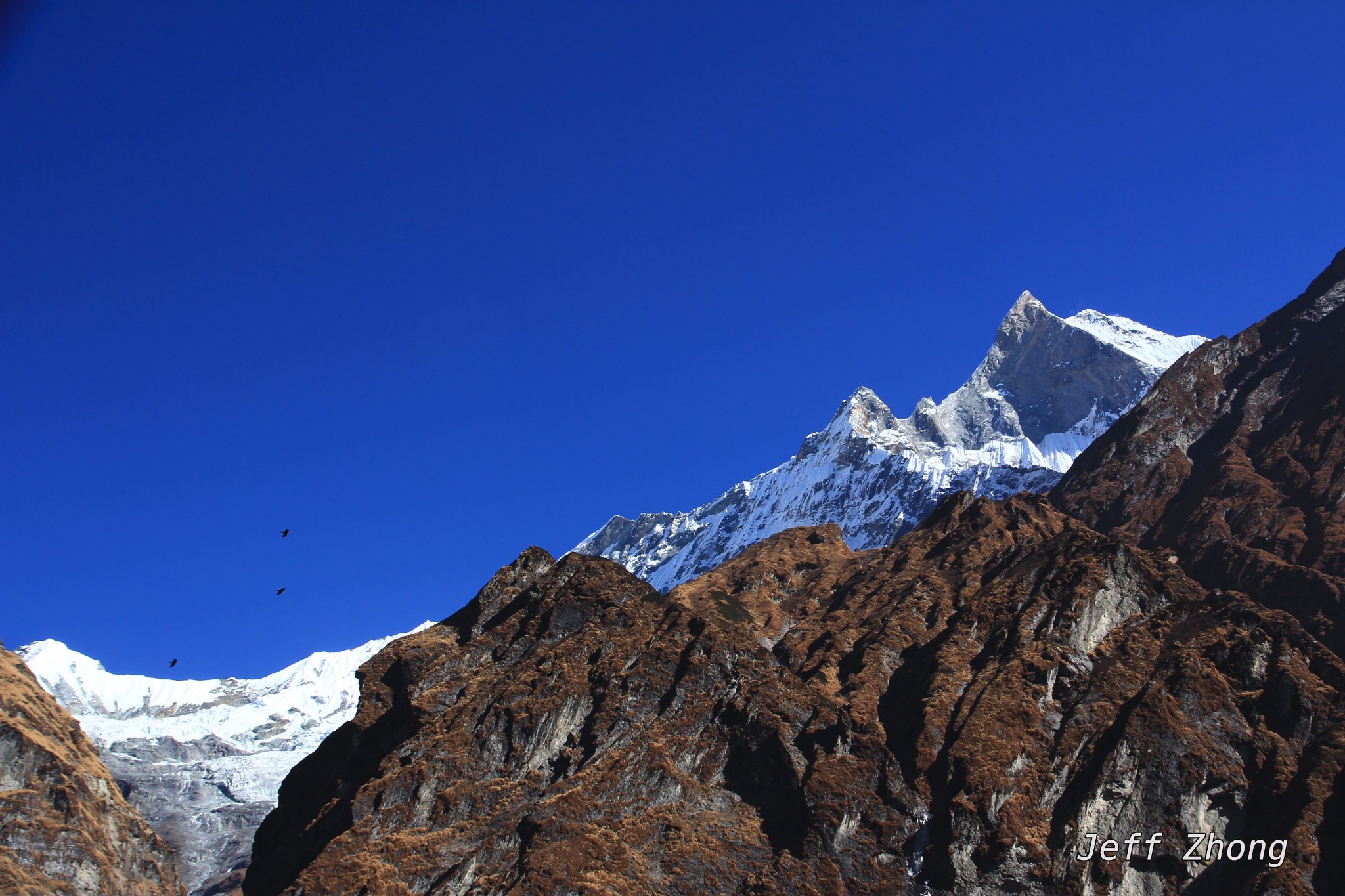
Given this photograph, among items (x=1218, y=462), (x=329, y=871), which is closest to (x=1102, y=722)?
(x=329, y=871)

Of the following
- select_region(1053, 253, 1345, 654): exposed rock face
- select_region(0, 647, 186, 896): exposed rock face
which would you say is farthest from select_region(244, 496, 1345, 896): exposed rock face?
select_region(0, 647, 186, 896): exposed rock face

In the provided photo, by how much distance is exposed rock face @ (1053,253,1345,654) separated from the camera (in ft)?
341

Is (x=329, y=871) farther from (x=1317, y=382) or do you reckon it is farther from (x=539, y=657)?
(x=1317, y=382)

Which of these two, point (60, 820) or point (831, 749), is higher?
point (831, 749)

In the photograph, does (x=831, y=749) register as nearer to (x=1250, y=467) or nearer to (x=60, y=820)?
(x=60, y=820)

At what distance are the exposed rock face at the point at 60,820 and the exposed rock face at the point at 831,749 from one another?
45410 millimetres

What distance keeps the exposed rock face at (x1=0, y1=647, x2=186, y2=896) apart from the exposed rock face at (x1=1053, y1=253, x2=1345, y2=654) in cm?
12314

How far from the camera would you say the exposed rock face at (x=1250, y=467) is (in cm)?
10388

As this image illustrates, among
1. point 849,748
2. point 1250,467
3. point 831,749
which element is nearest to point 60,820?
point 831,749

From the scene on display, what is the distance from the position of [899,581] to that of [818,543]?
108 feet

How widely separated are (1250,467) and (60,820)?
149m

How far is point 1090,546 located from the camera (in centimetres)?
7888

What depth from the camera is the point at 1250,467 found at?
Result: 420 ft

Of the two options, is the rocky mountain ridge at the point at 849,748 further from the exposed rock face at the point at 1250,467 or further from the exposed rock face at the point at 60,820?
the exposed rock face at the point at 60,820
